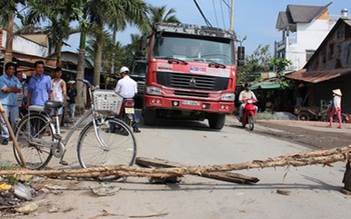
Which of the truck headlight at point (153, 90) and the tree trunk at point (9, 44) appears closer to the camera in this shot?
the truck headlight at point (153, 90)

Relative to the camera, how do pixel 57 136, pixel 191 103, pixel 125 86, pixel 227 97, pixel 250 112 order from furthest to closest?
pixel 250 112
pixel 227 97
pixel 191 103
pixel 125 86
pixel 57 136

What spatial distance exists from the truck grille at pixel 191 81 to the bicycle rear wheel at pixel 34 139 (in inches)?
210

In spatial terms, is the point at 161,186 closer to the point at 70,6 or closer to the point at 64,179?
the point at 64,179

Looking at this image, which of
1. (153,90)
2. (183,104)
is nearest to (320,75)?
(183,104)

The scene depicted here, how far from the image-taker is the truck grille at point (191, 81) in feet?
35.8

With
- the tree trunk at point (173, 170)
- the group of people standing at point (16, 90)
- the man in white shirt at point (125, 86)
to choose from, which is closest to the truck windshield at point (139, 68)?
the man in white shirt at point (125, 86)

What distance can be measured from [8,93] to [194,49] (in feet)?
18.3

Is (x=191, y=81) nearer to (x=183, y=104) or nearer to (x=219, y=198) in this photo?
(x=183, y=104)

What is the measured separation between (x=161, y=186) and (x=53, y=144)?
1747 mm

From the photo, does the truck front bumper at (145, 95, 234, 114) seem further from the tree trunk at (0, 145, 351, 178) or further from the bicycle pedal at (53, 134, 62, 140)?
the tree trunk at (0, 145, 351, 178)

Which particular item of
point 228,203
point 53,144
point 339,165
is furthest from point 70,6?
point 339,165

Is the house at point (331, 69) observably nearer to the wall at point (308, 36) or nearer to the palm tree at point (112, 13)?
the palm tree at point (112, 13)

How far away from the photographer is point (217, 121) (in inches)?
494

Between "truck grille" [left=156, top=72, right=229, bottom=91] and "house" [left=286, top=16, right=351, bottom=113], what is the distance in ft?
43.5
